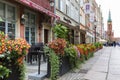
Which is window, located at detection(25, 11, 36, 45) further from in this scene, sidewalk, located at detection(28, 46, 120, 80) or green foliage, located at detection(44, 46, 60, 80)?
green foliage, located at detection(44, 46, 60, 80)

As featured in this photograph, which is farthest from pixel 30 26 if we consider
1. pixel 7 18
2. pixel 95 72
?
pixel 95 72

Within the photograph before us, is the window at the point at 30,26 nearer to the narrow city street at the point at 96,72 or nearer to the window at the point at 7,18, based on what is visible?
the window at the point at 7,18

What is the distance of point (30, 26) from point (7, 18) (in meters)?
3.49

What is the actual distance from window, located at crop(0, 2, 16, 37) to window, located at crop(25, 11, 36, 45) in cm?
190

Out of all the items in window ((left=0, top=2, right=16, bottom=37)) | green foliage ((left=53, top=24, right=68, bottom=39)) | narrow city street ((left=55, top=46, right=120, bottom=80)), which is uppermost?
window ((left=0, top=2, right=16, bottom=37))

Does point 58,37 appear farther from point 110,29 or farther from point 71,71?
point 110,29

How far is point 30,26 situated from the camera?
17484 millimetres

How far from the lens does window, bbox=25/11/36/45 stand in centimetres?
1681

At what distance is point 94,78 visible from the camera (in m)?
10.2

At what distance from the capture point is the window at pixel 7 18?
13.6 m

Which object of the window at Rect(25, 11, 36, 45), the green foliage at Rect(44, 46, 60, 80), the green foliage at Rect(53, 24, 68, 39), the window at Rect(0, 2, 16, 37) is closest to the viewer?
the green foliage at Rect(44, 46, 60, 80)

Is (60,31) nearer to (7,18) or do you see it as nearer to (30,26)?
(7,18)

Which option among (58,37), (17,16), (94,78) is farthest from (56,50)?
(17,16)

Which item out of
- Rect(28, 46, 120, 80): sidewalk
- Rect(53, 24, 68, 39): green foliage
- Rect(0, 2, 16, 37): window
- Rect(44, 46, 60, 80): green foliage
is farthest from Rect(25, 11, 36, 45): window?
Rect(44, 46, 60, 80): green foliage
